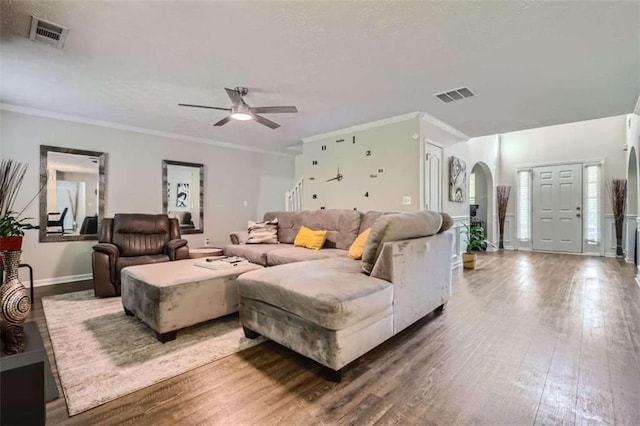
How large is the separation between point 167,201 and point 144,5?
3.99 meters

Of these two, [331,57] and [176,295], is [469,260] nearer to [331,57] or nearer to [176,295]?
[331,57]

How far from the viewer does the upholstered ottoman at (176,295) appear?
2334 mm

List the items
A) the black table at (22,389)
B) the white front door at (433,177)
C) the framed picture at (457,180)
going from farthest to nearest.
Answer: the framed picture at (457,180)
the white front door at (433,177)
the black table at (22,389)

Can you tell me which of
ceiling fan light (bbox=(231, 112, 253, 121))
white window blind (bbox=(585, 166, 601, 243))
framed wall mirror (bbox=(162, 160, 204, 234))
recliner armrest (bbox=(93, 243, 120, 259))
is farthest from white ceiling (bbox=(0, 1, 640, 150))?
white window blind (bbox=(585, 166, 601, 243))

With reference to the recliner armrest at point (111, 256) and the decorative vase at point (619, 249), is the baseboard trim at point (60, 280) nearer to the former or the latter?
the recliner armrest at point (111, 256)

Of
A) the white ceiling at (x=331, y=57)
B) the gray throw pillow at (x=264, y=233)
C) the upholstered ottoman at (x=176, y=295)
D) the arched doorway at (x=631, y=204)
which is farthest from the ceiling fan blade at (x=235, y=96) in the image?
the arched doorway at (x=631, y=204)

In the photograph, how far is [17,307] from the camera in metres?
1.92

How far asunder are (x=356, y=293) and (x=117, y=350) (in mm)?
1819

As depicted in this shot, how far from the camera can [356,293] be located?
6.26 feet

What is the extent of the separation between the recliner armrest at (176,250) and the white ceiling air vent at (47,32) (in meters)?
2.47

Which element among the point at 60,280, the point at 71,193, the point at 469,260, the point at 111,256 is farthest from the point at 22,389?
the point at 469,260

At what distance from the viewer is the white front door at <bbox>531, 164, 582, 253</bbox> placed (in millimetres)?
6910

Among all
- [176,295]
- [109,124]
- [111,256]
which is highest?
[109,124]

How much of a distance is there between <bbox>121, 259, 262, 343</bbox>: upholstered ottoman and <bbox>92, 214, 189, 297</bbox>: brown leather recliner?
2.72 feet
